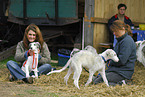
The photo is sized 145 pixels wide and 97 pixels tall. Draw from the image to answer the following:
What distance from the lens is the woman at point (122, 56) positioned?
4254 millimetres

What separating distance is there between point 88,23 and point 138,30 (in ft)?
5.51

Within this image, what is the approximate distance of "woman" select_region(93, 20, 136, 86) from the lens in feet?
14.0

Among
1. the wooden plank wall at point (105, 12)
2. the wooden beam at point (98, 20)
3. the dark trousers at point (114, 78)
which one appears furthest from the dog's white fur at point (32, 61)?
the wooden plank wall at point (105, 12)

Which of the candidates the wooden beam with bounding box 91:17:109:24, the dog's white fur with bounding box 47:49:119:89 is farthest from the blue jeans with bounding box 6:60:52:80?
the wooden beam with bounding box 91:17:109:24

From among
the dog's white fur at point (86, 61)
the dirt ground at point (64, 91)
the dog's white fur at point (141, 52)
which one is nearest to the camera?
the dirt ground at point (64, 91)

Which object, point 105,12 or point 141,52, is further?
point 105,12

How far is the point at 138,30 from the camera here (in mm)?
7434

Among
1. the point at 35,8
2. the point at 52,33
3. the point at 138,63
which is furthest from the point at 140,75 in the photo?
the point at 35,8

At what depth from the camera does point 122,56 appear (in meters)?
4.22

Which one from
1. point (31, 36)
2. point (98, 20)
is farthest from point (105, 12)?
point (31, 36)

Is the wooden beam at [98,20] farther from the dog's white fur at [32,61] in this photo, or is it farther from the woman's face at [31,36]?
the dog's white fur at [32,61]

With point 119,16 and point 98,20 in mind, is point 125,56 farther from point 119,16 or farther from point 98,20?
point 119,16

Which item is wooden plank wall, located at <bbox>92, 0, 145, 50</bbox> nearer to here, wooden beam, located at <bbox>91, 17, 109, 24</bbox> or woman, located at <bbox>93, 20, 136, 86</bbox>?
wooden beam, located at <bbox>91, 17, 109, 24</bbox>

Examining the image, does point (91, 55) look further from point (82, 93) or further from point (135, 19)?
point (135, 19)
